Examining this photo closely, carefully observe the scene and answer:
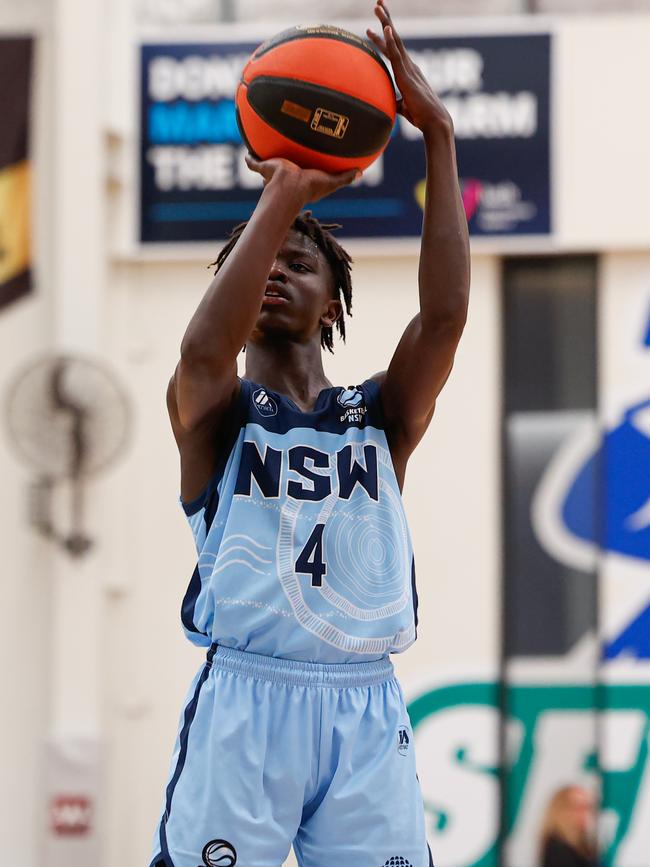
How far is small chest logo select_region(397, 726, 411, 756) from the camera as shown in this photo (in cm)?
272

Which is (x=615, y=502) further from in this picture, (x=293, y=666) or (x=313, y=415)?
(x=293, y=666)

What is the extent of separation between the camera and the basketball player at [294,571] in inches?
103

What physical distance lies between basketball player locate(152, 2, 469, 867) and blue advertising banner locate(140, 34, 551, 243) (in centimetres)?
332

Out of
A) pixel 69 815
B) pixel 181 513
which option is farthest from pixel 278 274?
pixel 69 815

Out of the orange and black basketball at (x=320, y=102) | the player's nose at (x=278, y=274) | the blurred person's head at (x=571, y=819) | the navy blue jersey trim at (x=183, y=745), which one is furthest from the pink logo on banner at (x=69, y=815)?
the orange and black basketball at (x=320, y=102)

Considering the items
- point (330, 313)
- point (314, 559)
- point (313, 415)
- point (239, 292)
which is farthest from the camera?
point (330, 313)

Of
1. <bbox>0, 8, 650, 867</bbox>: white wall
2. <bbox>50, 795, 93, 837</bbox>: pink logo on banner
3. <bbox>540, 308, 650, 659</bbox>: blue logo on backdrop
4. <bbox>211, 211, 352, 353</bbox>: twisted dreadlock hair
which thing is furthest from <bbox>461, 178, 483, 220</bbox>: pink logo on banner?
<bbox>211, 211, 352, 353</bbox>: twisted dreadlock hair

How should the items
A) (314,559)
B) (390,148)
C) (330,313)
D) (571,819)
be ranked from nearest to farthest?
1. (314,559)
2. (330,313)
3. (571,819)
4. (390,148)

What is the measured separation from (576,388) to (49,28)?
9.16ft

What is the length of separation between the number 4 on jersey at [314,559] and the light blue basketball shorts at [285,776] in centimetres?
17

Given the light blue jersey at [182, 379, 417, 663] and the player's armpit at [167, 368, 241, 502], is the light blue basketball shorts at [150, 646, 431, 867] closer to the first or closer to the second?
the light blue jersey at [182, 379, 417, 663]

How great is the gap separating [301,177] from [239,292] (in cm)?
26

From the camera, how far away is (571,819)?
599 cm

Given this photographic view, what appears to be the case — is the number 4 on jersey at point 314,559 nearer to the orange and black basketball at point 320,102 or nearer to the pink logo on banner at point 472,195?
the orange and black basketball at point 320,102
